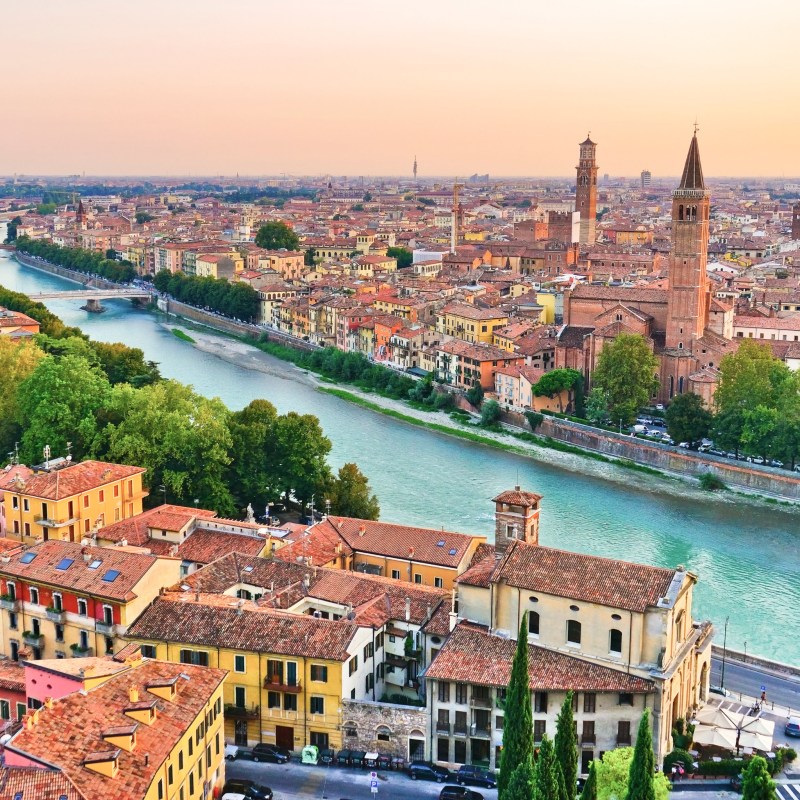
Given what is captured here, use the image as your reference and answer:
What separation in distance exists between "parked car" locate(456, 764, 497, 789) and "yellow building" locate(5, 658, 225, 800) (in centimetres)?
198

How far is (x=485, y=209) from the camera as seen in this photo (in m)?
81.0

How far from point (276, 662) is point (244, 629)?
0.47 meters

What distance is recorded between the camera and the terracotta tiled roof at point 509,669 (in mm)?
10117

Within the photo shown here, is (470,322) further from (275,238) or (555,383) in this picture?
(275,238)

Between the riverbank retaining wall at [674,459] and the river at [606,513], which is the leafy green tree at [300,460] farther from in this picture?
the riverbank retaining wall at [674,459]

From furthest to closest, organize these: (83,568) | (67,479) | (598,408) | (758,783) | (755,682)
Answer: (598,408), (67,479), (755,682), (83,568), (758,783)

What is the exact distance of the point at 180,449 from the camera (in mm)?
16922

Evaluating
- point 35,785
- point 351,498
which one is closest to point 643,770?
point 35,785

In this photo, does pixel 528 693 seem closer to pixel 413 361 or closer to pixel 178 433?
pixel 178 433

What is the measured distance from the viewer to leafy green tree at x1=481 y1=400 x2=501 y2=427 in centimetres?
2512

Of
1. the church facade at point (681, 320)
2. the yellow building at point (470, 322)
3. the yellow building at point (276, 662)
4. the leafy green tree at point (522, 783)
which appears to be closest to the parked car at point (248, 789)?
the yellow building at point (276, 662)

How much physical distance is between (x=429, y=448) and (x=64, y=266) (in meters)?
35.7

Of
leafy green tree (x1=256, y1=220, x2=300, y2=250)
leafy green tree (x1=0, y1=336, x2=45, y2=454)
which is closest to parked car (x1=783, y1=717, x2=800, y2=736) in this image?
leafy green tree (x1=0, y1=336, x2=45, y2=454)

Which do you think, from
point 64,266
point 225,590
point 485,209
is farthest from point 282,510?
point 485,209
